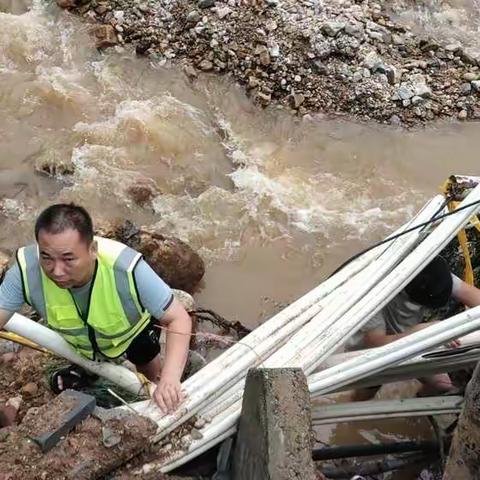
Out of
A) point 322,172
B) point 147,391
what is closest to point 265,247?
point 322,172

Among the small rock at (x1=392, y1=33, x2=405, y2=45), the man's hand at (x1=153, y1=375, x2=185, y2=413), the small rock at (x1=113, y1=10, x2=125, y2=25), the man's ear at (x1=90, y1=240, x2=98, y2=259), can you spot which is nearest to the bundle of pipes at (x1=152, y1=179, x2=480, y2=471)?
the man's hand at (x1=153, y1=375, x2=185, y2=413)

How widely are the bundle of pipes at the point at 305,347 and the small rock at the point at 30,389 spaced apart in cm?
71

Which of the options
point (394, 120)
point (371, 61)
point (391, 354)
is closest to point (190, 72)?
point (371, 61)

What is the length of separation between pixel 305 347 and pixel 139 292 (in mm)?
703

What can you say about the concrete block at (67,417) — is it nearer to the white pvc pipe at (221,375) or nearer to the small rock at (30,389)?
the white pvc pipe at (221,375)

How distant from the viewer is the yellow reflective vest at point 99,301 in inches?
106

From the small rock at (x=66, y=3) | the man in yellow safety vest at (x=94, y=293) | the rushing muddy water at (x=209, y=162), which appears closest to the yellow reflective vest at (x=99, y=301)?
the man in yellow safety vest at (x=94, y=293)

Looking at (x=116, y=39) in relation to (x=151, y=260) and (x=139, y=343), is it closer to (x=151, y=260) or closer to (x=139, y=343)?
(x=151, y=260)

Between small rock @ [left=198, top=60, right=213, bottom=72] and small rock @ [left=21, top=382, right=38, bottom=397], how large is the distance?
357 centimetres

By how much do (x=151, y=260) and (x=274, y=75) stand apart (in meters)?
2.48

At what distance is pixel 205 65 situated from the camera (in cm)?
629

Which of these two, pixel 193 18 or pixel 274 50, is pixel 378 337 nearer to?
pixel 274 50

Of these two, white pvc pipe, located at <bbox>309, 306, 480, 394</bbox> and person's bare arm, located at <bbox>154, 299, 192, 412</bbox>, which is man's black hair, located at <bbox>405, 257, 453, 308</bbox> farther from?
person's bare arm, located at <bbox>154, 299, 192, 412</bbox>

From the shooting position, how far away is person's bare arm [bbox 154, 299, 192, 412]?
8.78 feet
